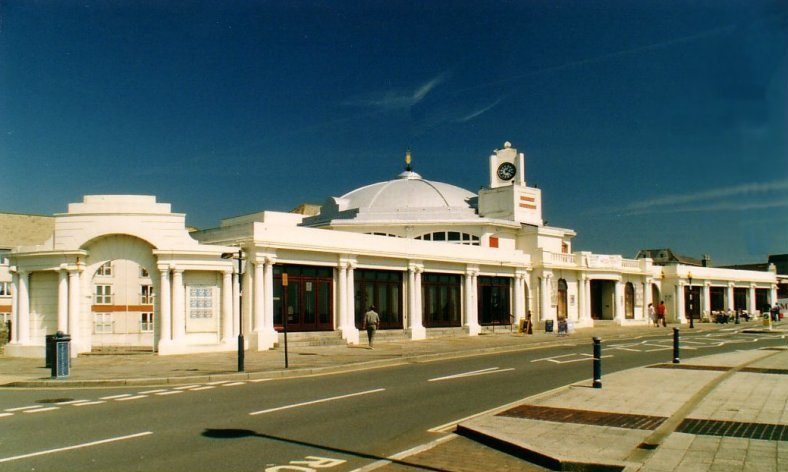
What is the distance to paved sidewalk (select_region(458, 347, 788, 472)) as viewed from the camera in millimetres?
8430

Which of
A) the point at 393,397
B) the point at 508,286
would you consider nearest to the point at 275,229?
the point at 393,397

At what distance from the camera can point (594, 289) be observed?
181ft

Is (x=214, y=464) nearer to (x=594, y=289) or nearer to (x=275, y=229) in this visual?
(x=275, y=229)

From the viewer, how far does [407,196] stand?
170ft

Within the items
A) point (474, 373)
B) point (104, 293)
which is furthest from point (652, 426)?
point (104, 293)

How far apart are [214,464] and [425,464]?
105 inches

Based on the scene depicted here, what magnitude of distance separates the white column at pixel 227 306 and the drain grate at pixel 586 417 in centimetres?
1710

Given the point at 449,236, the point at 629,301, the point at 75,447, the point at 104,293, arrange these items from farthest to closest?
the point at 629,301 < the point at 449,236 < the point at 104,293 < the point at 75,447

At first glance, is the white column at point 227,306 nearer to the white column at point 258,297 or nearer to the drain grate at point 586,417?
the white column at point 258,297

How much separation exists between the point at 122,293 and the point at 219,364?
2038 centimetres

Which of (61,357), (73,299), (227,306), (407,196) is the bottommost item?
(61,357)

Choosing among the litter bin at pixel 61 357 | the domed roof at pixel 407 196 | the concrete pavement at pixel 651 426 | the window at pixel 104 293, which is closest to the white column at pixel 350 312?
the litter bin at pixel 61 357

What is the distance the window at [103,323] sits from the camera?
34044 mm

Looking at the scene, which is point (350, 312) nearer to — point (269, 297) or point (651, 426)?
point (269, 297)
